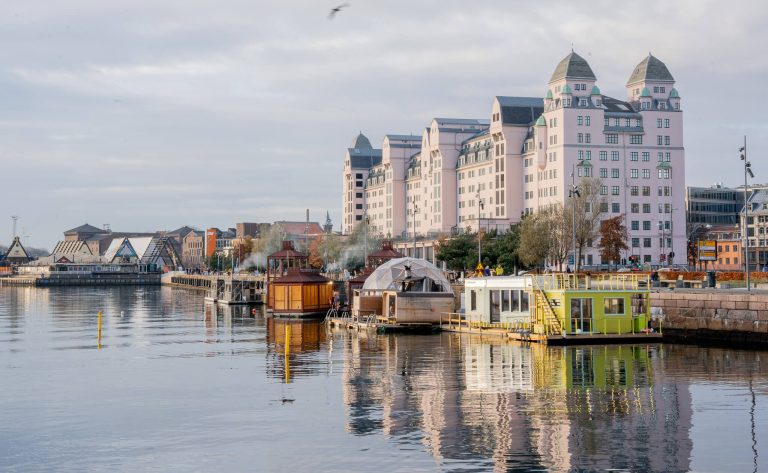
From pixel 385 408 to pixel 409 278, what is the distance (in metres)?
39.2

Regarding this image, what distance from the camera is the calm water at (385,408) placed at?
100 ft

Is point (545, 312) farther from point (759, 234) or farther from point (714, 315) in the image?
point (759, 234)

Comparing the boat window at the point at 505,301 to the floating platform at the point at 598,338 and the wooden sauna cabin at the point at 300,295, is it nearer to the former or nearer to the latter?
the floating platform at the point at 598,338

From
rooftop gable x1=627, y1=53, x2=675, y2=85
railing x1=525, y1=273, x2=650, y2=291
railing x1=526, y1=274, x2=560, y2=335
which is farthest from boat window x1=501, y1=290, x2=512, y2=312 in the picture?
rooftop gable x1=627, y1=53, x2=675, y2=85

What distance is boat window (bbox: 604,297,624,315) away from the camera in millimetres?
61719

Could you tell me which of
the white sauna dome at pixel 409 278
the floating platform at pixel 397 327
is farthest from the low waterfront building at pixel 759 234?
the floating platform at pixel 397 327

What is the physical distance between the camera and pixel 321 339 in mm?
71750

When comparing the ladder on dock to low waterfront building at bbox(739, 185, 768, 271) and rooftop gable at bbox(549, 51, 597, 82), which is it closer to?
rooftop gable at bbox(549, 51, 597, 82)

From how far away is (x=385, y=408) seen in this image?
39.0 meters

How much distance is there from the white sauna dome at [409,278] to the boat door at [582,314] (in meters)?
19.4

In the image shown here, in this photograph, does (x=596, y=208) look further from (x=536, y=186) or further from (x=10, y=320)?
(x=10, y=320)

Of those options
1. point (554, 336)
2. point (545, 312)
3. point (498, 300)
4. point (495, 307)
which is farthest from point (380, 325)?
point (554, 336)

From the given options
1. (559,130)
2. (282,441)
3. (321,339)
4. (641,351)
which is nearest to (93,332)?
(321,339)

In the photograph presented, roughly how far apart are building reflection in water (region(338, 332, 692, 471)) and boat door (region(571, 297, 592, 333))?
2.61m
